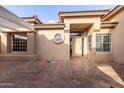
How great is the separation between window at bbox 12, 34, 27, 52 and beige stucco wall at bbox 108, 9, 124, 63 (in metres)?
7.35

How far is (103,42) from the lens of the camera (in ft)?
36.8

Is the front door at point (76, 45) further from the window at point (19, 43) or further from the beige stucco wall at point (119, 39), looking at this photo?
the window at point (19, 43)

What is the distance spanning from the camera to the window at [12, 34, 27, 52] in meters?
11.9

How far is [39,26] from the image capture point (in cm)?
1145

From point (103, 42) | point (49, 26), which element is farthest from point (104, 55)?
point (49, 26)

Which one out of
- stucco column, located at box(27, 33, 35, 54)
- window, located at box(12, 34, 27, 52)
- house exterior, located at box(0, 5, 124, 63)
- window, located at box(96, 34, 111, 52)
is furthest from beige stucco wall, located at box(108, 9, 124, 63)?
window, located at box(12, 34, 27, 52)

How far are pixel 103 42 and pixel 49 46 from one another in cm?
443

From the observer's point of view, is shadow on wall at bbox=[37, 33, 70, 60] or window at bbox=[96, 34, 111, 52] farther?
shadow on wall at bbox=[37, 33, 70, 60]

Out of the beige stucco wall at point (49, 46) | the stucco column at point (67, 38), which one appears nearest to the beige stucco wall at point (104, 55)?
the stucco column at point (67, 38)

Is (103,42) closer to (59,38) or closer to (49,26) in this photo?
(59,38)

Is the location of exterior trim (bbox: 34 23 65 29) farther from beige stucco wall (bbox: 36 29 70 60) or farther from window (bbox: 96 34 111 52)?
window (bbox: 96 34 111 52)

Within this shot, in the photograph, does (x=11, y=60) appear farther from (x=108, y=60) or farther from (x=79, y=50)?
(x=108, y=60)

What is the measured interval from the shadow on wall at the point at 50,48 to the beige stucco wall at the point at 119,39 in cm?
384

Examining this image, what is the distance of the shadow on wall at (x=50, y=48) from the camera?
456 inches
